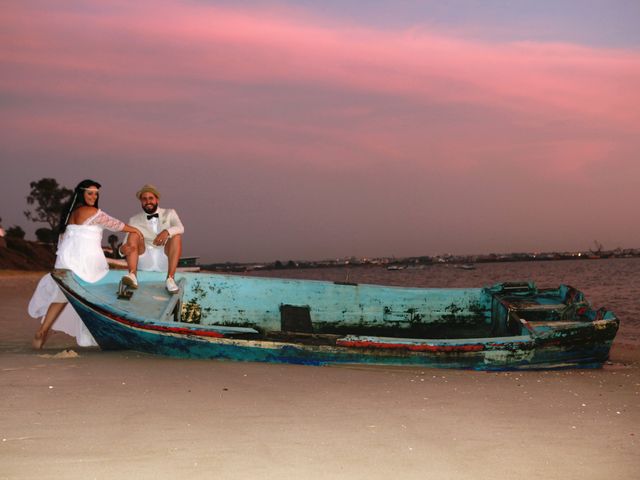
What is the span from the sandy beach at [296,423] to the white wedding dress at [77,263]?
1.10m

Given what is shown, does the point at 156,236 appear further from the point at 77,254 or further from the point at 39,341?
the point at 39,341

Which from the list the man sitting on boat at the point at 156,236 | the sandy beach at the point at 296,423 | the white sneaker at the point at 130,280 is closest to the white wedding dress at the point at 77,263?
the white sneaker at the point at 130,280

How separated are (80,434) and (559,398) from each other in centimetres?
370

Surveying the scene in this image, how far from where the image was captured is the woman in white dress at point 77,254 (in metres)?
7.36

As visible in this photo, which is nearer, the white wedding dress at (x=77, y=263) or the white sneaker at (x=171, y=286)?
the white wedding dress at (x=77, y=263)

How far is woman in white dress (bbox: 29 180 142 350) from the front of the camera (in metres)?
7.36

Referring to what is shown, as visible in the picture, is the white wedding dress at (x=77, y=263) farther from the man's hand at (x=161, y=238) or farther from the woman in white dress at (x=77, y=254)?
the man's hand at (x=161, y=238)

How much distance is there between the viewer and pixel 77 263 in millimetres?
7465

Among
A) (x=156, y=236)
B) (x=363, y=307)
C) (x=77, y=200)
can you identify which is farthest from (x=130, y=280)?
(x=363, y=307)

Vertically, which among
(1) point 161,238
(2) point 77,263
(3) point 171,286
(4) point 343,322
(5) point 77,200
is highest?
(5) point 77,200

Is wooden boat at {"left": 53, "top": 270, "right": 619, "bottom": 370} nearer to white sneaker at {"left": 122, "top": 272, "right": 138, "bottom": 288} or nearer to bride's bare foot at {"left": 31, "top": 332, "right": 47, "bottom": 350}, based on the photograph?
white sneaker at {"left": 122, "top": 272, "right": 138, "bottom": 288}

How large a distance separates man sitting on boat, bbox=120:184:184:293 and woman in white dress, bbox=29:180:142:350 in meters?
0.51

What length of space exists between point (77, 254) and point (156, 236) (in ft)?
3.66

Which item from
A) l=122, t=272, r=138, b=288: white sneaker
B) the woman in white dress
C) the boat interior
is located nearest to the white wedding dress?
the woman in white dress
